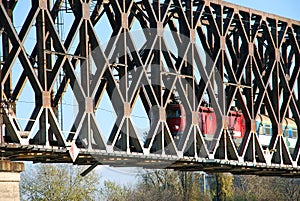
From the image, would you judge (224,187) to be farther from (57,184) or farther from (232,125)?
(232,125)

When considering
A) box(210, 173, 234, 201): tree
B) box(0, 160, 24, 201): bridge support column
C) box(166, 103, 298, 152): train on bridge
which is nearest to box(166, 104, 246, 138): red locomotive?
box(166, 103, 298, 152): train on bridge

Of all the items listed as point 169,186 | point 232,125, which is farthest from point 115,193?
point 232,125

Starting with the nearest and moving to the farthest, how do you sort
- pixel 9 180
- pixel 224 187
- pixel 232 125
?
pixel 9 180, pixel 232 125, pixel 224 187

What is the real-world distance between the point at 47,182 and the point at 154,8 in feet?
Result: 150

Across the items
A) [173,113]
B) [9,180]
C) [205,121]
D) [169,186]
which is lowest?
[9,180]

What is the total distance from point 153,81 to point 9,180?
13993 millimetres

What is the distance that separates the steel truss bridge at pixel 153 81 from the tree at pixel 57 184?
32.7 meters

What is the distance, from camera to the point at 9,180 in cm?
3534

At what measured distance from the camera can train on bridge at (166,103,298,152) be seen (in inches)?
1977

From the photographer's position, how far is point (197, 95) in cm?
5059

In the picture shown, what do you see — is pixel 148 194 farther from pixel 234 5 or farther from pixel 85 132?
pixel 85 132

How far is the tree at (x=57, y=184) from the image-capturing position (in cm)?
8894

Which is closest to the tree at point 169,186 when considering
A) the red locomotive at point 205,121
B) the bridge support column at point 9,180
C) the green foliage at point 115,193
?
the green foliage at point 115,193

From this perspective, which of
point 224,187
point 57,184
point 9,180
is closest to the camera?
point 9,180
